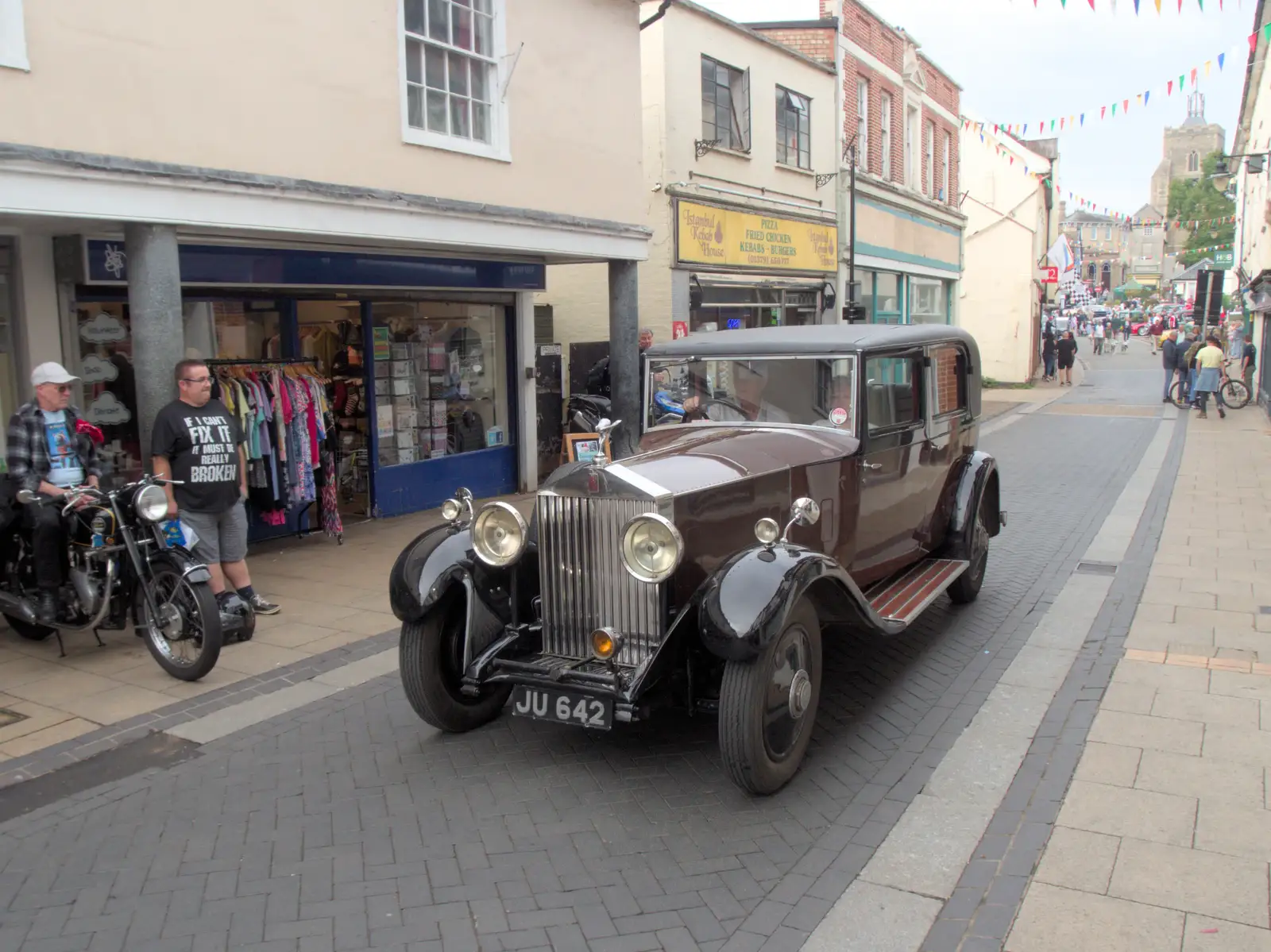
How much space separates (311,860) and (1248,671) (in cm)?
488

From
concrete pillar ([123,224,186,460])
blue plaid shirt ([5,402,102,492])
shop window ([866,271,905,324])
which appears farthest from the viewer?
shop window ([866,271,905,324])

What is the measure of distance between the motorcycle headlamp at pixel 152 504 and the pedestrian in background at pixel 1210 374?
62.8 feet

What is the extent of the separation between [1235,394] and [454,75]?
18.8 meters

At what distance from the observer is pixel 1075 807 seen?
388cm

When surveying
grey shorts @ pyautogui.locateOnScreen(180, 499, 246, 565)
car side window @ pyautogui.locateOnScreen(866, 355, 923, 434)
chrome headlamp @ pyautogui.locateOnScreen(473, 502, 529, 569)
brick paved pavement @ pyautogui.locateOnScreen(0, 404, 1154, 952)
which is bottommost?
brick paved pavement @ pyautogui.locateOnScreen(0, 404, 1154, 952)

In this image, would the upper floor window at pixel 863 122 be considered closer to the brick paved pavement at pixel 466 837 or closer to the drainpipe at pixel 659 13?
the drainpipe at pixel 659 13

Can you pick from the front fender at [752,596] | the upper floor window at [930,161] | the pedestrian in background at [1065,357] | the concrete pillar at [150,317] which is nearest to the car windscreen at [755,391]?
the front fender at [752,596]

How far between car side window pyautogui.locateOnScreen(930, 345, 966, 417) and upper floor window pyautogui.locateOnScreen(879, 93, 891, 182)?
45.5 feet

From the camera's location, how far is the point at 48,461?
19.1 feet

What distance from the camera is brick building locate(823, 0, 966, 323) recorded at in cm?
1797

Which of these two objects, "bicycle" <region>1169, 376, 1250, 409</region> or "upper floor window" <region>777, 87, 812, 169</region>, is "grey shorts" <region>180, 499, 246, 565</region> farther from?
"bicycle" <region>1169, 376, 1250, 409</region>

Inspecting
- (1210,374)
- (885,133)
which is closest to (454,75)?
(885,133)

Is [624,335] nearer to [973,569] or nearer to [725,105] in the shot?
[973,569]

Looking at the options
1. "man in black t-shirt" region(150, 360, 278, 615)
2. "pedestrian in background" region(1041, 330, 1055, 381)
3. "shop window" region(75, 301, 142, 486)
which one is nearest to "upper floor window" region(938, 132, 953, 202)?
"pedestrian in background" region(1041, 330, 1055, 381)
